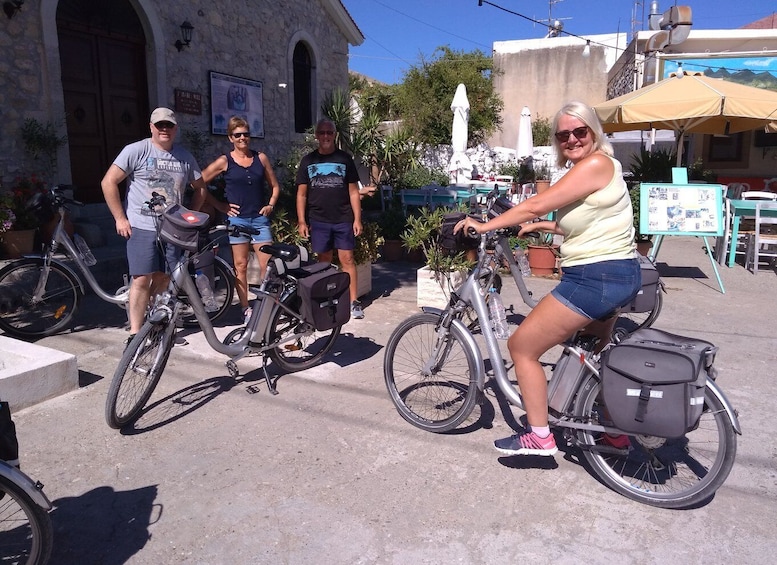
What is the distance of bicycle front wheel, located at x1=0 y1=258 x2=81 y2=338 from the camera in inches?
192

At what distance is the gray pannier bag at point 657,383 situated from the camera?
250cm

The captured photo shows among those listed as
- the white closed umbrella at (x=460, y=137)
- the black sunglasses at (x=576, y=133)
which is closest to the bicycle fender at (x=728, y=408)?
the black sunglasses at (x=576, y=133)

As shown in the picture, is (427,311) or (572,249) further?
(427,311)

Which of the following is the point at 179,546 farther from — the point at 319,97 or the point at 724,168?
the point at 724,168

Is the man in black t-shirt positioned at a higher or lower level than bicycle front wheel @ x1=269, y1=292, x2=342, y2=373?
higher

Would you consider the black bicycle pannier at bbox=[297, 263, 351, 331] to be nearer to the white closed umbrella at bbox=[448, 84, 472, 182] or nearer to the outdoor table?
the outdoor table

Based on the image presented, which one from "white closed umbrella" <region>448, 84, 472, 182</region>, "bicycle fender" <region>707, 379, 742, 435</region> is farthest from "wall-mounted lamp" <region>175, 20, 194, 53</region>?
"bicycle fender" <region>707, 379, 742, 435</region>

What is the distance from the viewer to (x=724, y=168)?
599 inches

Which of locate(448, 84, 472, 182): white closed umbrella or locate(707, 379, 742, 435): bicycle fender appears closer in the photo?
locate(707, 379, 742, 435): bicycle fender

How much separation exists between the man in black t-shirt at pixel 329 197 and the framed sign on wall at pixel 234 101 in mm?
6115

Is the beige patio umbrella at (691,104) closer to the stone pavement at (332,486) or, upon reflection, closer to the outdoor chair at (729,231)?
the outdoor chair at (729,231)

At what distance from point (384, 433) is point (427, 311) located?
77 centimetres

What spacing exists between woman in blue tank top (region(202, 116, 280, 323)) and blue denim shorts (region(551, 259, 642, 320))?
3039 millimetres

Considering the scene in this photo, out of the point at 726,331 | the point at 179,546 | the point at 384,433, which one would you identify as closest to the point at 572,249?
the point at 384,433
